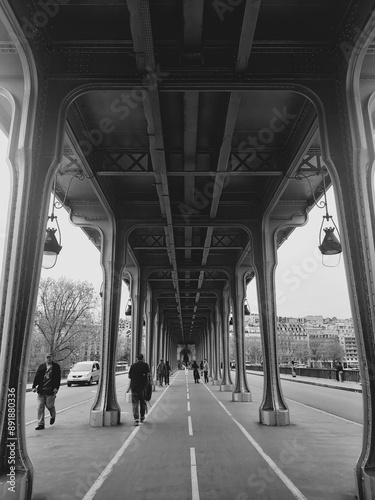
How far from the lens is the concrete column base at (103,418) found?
37.3 feet

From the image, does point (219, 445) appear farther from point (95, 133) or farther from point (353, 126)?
point (95, 133)

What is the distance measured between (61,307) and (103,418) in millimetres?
37830

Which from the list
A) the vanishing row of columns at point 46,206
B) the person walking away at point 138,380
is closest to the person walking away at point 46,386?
the person walking away at point 138,380

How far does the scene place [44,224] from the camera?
5.95 metres

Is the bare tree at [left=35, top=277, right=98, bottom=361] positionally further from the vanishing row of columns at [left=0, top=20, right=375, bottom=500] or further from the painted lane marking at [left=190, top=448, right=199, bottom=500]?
the vanishing row of columns at [left=0, top=20, right=375, bottom=500]

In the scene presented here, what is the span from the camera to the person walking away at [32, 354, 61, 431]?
36.3 ft

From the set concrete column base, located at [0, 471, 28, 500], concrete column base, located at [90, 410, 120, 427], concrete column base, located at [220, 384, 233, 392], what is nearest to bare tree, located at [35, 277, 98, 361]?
concrete column base, located at [220, 384, 233, 392]

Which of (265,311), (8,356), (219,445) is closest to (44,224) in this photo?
(8,356)

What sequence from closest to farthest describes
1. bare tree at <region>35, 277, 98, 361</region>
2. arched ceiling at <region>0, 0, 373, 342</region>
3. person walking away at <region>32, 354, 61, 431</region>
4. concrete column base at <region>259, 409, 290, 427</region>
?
1. arched ceiling at <region>0, 0, 373, 342</region>
2. person walking away at <region>32, 354, 61, 431</region>
3. concrete column base at <region>259, 409, 290, 427</region>
4. bare tree at <region>35, 277, 98, 361</region>

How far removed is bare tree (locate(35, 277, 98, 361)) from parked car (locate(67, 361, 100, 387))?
49.3 ft

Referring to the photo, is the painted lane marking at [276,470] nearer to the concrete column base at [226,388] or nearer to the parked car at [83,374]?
the concrete column base at [226,388]

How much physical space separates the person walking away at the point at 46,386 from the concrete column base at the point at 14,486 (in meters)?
6.39

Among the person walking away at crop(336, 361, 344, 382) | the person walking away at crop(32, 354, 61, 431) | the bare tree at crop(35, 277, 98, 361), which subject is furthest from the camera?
the bare tree at crop(35, 277, 98, 361)

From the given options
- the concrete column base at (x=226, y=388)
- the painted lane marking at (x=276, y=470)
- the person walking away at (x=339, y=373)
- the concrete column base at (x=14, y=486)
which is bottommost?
the painted lane marking at (x=276, y=470)
